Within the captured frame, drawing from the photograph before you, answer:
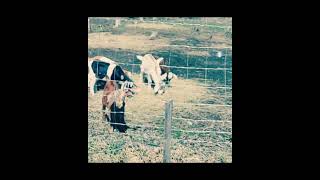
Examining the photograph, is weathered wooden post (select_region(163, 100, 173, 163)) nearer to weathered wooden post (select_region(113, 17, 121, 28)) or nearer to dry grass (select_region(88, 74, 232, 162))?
dry grass (select_region(88, 74, 232, 162))

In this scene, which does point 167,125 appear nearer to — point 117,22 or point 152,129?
point 152,129

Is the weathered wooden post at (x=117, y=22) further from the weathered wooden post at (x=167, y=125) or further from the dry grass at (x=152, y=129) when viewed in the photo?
the weathered wooden post at (x=167, y=125)

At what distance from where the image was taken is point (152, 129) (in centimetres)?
360

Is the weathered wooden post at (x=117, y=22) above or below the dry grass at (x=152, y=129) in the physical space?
above

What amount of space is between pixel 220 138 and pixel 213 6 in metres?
1.11

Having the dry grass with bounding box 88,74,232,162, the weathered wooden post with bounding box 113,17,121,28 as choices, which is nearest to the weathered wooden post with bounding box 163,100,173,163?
the dry grass with bounding box 88,74,232,162

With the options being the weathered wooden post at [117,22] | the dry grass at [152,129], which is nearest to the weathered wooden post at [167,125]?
the dry grass at [152,129]

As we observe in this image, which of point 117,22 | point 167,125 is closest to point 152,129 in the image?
point 167,125

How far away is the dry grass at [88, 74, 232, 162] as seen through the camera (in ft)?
11.7

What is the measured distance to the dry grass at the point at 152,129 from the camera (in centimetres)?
357
